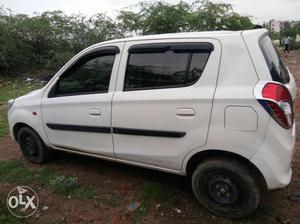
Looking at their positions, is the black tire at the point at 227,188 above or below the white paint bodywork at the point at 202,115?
below

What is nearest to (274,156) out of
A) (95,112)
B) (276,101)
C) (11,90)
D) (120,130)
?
(276,101)

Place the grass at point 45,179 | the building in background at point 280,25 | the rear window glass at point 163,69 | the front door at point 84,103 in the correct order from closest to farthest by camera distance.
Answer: the rear window glass at point 163,69, the front door at point 84,103, the grass at point 45,179, the building in background at point 280,25

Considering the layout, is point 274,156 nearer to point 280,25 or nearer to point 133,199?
point 133,199

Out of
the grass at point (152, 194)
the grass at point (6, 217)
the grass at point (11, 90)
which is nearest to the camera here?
the grass at point (6, 217)

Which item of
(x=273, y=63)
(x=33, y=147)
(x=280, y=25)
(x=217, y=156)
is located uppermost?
(x=273, y=63)

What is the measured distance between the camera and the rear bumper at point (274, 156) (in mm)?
2512

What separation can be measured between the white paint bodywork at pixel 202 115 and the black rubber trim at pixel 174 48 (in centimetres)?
5

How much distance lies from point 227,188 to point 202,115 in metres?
0.77

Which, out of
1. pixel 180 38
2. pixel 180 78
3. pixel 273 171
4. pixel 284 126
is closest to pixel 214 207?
pixel 273 171

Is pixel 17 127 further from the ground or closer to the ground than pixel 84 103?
A: closer to the ground

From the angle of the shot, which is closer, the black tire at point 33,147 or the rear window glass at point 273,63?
the rear window glass at point 273,63

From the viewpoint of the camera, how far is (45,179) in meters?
3.93

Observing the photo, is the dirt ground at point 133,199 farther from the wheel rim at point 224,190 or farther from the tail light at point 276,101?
the tail light at point 276,101

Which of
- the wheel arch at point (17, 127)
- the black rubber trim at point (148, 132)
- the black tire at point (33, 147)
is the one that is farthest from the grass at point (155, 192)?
the wheel arch at point (17, 127)
